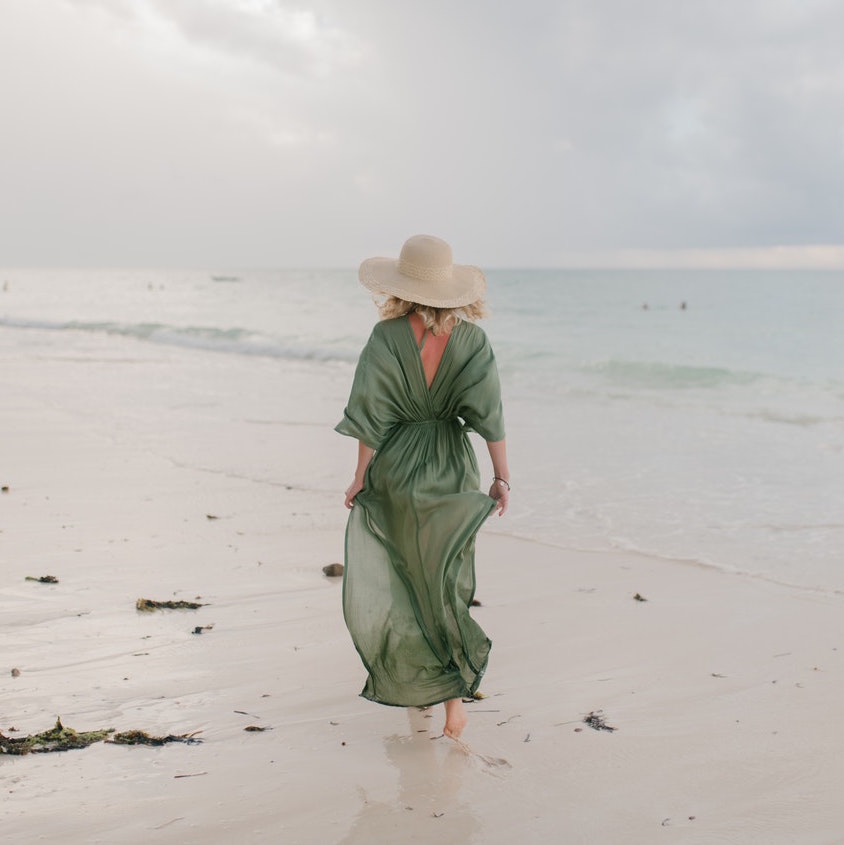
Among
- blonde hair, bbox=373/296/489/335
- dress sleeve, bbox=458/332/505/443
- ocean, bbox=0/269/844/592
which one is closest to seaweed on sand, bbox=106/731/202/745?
dress sleeve, bbox=458/332/505/443

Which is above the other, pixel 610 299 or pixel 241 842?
pixel 610 299

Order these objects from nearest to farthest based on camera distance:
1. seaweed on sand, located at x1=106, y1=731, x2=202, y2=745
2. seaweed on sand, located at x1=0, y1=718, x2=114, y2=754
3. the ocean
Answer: seaweed on sand, located at x1=0, y1=718, x2=114, y2=754
seaweed on sand, located at x1=106, y1=731, x2=202, y2=745
the ocean

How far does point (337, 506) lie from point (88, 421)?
168 inches

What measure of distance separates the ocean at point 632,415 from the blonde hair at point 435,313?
2.46 m

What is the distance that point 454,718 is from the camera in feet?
10.4

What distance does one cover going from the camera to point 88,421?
956cm

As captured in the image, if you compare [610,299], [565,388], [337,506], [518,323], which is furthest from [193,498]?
[610,299]

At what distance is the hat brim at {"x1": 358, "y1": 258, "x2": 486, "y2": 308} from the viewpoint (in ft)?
9.87

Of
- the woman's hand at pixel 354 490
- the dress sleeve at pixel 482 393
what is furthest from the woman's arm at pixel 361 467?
the dress sleeve at pixel 482 393

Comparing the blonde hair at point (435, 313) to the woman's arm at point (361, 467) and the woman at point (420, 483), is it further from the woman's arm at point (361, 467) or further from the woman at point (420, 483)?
the woman's arm at point (361, 467)

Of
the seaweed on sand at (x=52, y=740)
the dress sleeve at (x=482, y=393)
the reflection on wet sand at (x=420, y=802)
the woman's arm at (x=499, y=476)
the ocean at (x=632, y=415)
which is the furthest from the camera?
the ocean at (x=632, y=415)

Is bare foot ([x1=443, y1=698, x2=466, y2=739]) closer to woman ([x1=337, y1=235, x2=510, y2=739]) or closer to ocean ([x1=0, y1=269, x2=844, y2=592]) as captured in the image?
woman ([x1=337, y1=235, x2=510, y2=739])

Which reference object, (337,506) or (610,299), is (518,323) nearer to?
(610,299)

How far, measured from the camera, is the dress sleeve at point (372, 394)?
3.06 m
